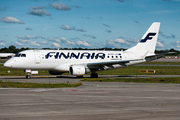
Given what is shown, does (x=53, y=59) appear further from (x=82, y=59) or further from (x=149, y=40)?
(x=149, y=40)

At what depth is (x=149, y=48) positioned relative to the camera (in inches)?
1855

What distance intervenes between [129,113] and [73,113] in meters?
2.86

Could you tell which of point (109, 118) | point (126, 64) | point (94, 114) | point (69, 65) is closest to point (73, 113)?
point (94, 114)

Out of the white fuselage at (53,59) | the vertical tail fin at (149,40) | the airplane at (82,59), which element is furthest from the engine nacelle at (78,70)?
the vertical tail fin at (149,40)

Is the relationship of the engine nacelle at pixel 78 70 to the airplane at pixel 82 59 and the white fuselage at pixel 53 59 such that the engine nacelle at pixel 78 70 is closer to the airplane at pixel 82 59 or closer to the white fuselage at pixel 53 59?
the airplane at pixel 82 59

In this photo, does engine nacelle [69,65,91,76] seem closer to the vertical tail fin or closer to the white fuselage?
the white fuselage

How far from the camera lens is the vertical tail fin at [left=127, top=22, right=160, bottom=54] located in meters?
46.7

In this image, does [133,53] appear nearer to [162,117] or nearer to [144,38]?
[144,38]

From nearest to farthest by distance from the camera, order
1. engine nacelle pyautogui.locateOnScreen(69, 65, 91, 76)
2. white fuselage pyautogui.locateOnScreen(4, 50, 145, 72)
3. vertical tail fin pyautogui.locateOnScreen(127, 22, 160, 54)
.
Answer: white fuselage pyautogui.locateOnScreen(4, 50, 145, 72)
engine nacelle pyautogui.locateOnScreen(69, 65, 91, 76)
vertical tail fin pyautogui.locateOnScreen(127, 22, 160, 54)

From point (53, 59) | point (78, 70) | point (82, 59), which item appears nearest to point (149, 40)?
point (82, 59)

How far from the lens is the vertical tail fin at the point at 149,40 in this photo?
153ft

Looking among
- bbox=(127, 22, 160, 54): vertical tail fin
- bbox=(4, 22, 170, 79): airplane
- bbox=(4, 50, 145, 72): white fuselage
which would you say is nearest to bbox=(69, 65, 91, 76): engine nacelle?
bbox=(4, 22, 170, 79): airplane

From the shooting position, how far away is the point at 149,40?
46906 millimetres

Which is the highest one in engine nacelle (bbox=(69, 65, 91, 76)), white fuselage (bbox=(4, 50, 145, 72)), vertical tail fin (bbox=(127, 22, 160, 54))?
vertical tail fin (bbox=(127, 22, 160, 54))
